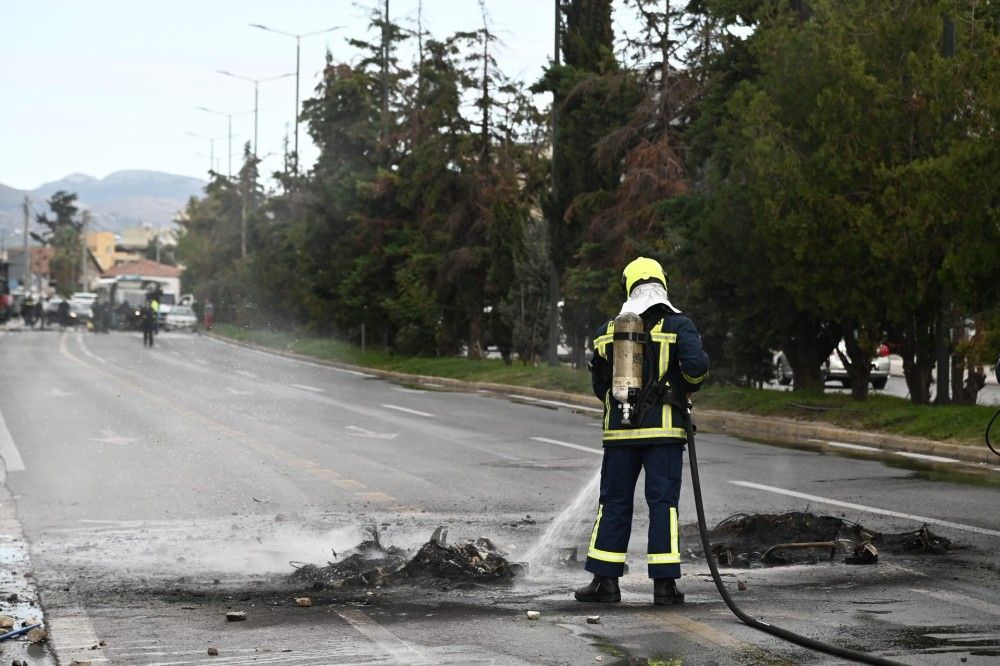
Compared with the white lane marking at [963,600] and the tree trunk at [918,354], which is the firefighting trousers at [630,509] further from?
the tree trunk at [918,354]

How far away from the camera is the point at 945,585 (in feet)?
26.9

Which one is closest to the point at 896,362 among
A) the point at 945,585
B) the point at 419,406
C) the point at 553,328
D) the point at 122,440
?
the point at 553,328

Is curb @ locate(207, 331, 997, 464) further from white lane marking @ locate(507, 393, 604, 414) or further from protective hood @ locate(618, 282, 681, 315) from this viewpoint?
protective hood @ locate(618, 282, 681, 315)

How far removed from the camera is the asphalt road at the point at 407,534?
673cm

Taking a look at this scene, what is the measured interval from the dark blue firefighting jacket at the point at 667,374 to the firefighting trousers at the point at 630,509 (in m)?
0.08

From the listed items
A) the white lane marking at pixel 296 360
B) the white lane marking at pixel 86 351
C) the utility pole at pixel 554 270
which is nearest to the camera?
the utility pole at pixel 554 270

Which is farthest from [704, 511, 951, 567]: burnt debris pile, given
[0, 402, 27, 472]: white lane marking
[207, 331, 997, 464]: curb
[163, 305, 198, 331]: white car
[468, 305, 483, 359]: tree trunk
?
[163, 305, 198, 331]: white car

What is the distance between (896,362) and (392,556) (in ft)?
139

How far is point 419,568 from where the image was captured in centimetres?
848

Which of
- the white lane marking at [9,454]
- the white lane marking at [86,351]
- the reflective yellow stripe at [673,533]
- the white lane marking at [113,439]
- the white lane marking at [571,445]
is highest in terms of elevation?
the reflective yellow stripe at [673,533]

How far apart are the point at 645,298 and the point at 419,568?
2.01m

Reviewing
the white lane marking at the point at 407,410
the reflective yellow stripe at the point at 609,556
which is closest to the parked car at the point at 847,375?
the white lane marking at the point at 407,410

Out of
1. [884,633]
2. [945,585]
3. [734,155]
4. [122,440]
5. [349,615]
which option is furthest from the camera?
[734,155]

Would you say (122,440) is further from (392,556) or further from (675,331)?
(675,331)
